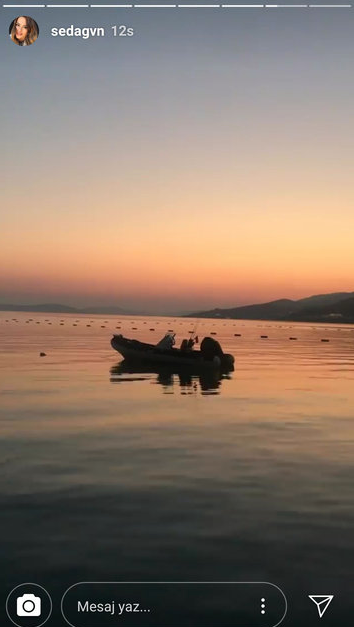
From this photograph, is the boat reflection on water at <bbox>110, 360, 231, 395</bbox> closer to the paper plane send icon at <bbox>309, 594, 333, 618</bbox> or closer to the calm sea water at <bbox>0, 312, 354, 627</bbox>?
the calm sea water at <bbox>0, 312, 354, 627</bbox>

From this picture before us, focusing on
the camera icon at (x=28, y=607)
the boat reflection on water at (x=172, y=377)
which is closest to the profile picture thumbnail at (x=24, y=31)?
the camera icon at (x=28, y=607)

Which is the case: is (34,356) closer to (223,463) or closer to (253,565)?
(223,463)

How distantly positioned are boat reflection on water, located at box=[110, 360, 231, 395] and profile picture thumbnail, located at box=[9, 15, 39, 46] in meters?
28.9

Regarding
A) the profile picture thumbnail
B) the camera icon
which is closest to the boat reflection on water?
the profile picture thumbnail

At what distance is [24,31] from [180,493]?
1038 centimetres

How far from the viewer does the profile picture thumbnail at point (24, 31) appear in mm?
8031

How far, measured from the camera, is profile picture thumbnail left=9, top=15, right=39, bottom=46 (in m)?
8.03

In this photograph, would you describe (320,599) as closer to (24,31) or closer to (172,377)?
(24,31)

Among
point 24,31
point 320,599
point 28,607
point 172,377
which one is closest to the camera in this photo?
point 28,607

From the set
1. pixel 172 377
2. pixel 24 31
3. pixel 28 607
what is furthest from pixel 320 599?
pixel 172 377

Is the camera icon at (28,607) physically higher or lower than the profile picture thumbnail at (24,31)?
lower

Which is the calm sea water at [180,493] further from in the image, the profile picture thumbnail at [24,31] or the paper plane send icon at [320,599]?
the profile picture thumbnail at [24,31]

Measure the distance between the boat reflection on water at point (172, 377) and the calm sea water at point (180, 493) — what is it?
623 cm

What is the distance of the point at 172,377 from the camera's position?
45.7 m
